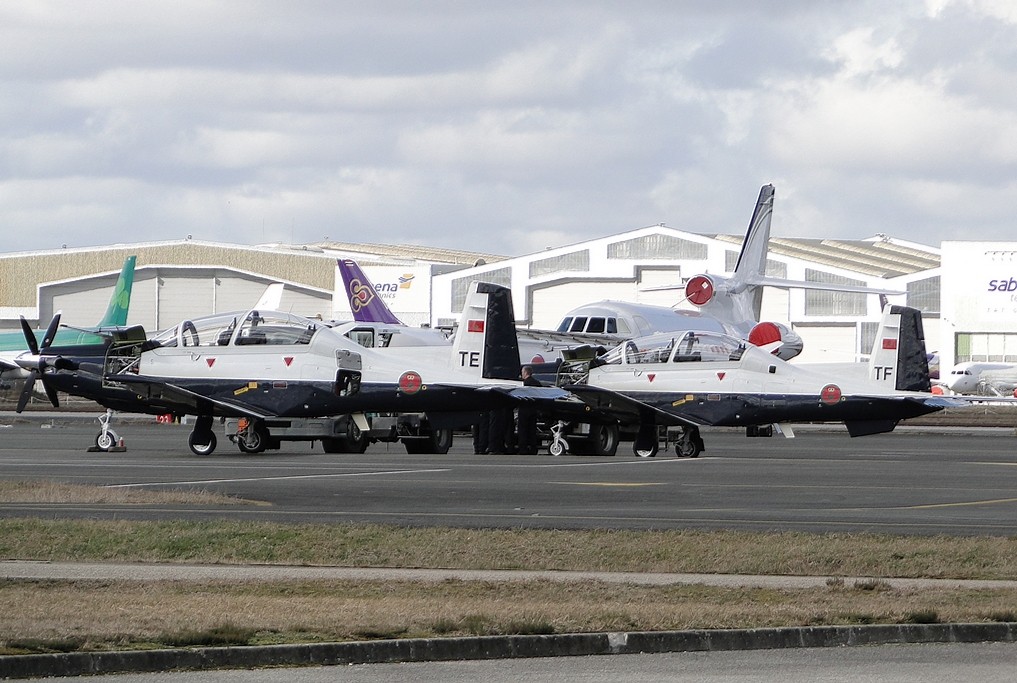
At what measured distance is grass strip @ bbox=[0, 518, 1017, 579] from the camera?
549 inches

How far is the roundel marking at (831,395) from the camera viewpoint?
106 ft

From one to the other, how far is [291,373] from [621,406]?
24.5ft

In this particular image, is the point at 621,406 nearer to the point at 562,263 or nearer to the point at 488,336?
the point at 488,336

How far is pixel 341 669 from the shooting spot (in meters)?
→ 9.52

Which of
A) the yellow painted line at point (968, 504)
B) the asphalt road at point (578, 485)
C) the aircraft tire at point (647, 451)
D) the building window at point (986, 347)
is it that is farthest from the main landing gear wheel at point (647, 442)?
the building window at point (986, 347)

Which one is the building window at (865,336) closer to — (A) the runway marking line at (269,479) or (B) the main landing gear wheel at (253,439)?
(B) the main landing gear wheel at (253,439)

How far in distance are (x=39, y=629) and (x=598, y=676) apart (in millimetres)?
3738

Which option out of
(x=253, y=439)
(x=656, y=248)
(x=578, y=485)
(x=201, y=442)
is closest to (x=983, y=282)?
(x=656, y=248)

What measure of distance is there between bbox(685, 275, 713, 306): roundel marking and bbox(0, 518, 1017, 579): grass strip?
39.0m

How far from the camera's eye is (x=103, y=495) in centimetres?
2017

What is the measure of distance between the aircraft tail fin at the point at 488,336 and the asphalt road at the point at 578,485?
2003mm

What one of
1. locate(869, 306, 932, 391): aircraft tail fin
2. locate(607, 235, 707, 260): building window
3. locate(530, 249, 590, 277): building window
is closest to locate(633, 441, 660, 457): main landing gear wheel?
locate(869, 306, 932, 391): aircraft tail fin

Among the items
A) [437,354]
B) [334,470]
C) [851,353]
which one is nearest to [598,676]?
[334,470]

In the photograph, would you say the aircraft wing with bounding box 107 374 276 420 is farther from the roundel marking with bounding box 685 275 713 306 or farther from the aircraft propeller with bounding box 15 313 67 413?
the roundel marking with bounding box 685 275 713 306
